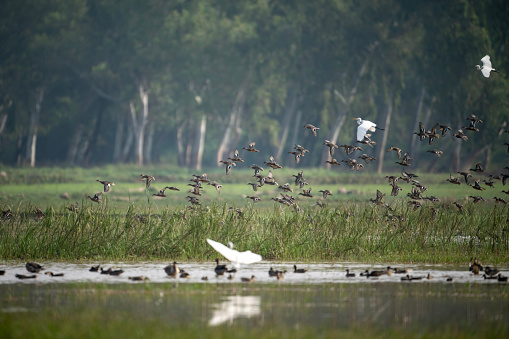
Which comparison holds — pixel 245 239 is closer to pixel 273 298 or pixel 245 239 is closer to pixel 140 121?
pixel 273 298

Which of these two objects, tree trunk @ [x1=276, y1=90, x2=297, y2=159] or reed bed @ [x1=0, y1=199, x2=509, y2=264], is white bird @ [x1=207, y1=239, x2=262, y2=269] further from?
tree trunk @ [x1=276, y1=90, x2=297, y2=159]

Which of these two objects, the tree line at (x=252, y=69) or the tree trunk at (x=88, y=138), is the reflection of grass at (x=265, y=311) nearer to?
the tree line at (x=252, y=69)

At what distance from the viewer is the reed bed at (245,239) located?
21781mm

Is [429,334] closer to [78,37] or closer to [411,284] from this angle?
[411,284]

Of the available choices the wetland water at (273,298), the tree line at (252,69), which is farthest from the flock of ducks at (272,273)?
the tree line at (252,69)

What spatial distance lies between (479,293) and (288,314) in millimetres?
4052

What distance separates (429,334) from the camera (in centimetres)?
1321

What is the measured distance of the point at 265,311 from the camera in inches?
589

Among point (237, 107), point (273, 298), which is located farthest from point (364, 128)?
point (237, 107)

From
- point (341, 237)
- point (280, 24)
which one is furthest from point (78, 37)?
point (341, 237)

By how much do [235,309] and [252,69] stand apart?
6348cm

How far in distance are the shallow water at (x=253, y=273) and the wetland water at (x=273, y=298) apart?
0.06ft

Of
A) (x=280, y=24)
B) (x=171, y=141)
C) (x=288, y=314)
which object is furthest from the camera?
(x=171, y=141)

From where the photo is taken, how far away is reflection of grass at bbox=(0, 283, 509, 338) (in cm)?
1330
